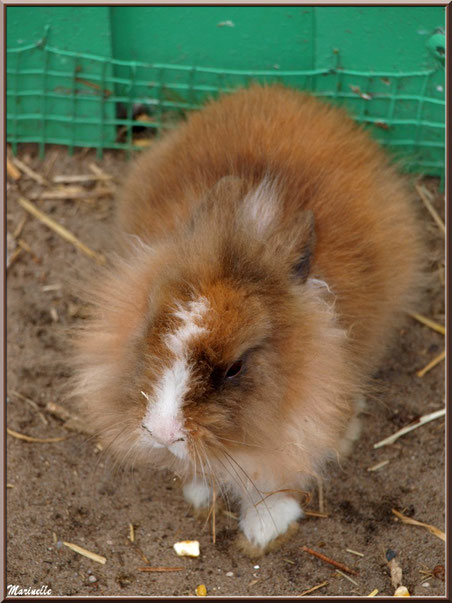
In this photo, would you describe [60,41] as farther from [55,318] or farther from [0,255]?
[55,318]

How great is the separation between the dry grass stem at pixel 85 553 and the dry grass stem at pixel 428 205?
8.32 ft

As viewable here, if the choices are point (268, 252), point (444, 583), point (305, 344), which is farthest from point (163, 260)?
point (444, 583)

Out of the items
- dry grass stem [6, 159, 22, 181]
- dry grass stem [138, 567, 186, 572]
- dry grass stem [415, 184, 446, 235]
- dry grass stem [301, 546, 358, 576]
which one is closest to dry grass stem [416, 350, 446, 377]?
dry grass stem [415, 184, 446, 235]

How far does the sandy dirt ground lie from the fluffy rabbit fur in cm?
15

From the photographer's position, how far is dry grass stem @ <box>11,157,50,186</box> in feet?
15.7

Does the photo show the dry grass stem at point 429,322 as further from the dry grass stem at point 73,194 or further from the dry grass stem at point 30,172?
the dry grass stem at point 30,172

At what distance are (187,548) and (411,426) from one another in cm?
124

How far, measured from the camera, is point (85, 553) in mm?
3420

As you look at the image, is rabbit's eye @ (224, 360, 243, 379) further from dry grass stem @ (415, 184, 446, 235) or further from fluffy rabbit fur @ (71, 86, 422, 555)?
dry grass stem @ (415, 184, 446, 235)

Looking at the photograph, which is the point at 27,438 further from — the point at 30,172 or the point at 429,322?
the point at 429,322

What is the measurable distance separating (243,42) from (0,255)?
5.66ft

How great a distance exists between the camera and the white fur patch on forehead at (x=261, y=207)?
3.20 meters

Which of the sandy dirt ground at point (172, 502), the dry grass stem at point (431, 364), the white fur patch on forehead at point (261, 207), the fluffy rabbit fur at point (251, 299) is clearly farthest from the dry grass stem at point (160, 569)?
the dry grass stem at point (431, 364)

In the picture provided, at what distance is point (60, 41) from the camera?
14.7 feet
